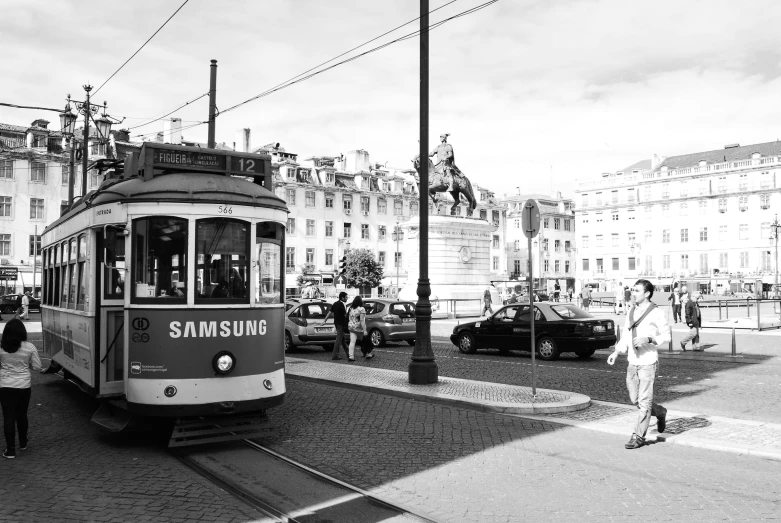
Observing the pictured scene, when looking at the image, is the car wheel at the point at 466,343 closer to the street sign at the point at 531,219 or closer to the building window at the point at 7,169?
the street sign at the point at 531,219

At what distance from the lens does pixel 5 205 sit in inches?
2274

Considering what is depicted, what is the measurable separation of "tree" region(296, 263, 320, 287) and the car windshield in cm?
5295

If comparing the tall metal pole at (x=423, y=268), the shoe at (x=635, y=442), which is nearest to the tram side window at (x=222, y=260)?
the shoe at (x=635, y=442)

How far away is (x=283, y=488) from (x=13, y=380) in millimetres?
3407

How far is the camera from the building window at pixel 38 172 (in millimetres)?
58987

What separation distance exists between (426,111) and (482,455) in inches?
271

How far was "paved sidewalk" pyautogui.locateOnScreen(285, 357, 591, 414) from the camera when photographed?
1031 centimetres

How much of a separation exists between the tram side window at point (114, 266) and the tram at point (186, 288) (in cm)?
1

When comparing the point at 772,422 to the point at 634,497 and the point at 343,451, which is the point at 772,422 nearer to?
the point at 634,497

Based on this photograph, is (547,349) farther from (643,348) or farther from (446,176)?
(446,176)

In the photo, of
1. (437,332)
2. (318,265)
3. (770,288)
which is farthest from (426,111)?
(770,288)

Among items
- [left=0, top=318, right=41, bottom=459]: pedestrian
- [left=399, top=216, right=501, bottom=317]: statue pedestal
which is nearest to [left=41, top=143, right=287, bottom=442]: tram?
[left=0, top=318, right=41, bottom=459]: pedestrian

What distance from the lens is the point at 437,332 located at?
28.0 m

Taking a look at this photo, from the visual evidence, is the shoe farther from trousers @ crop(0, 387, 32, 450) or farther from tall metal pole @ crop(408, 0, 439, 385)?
trousers @ crop(0, 387, 32, 450)
